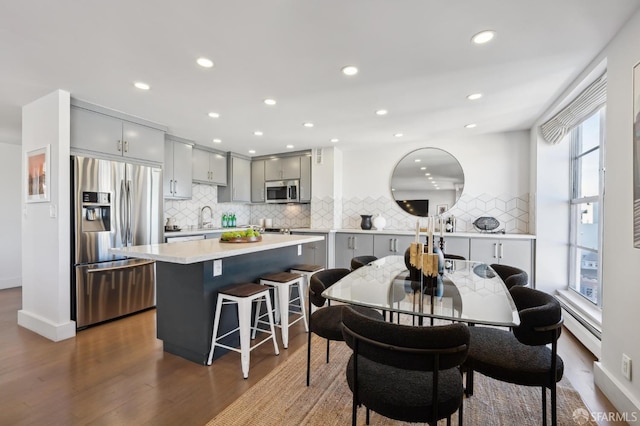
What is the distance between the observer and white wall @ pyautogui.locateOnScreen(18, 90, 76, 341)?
2.86m

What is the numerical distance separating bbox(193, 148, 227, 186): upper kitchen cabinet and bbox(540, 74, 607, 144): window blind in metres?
5.04

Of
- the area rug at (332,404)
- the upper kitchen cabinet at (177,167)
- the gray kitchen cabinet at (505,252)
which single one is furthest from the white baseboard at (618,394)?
the upper kitchen cabinet at (177,167)

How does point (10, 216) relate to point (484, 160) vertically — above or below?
below

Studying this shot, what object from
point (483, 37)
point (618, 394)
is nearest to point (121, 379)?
point (618, 394)

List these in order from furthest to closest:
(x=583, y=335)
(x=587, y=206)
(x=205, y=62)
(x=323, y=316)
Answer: (x=587, y=206) < (x=583, y=335) < (x=205, y=62) < (x=323, y=316)

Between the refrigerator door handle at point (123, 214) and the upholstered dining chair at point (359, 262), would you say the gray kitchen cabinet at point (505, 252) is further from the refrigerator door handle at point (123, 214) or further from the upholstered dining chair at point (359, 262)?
the refrigerator door handle at point (123, 214)

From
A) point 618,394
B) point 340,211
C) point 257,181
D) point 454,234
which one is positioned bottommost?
point 618,394

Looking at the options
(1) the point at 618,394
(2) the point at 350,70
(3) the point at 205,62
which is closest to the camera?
(1) the point at 618,394

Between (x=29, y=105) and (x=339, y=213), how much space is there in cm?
437

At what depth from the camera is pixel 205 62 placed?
2295 mm

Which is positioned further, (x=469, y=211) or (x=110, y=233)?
(x=469, y=211)

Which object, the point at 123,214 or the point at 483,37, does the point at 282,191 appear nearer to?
the point at 123,214

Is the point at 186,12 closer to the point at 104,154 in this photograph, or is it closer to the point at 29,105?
the point at 104,154

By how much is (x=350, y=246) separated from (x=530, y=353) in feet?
11.4
